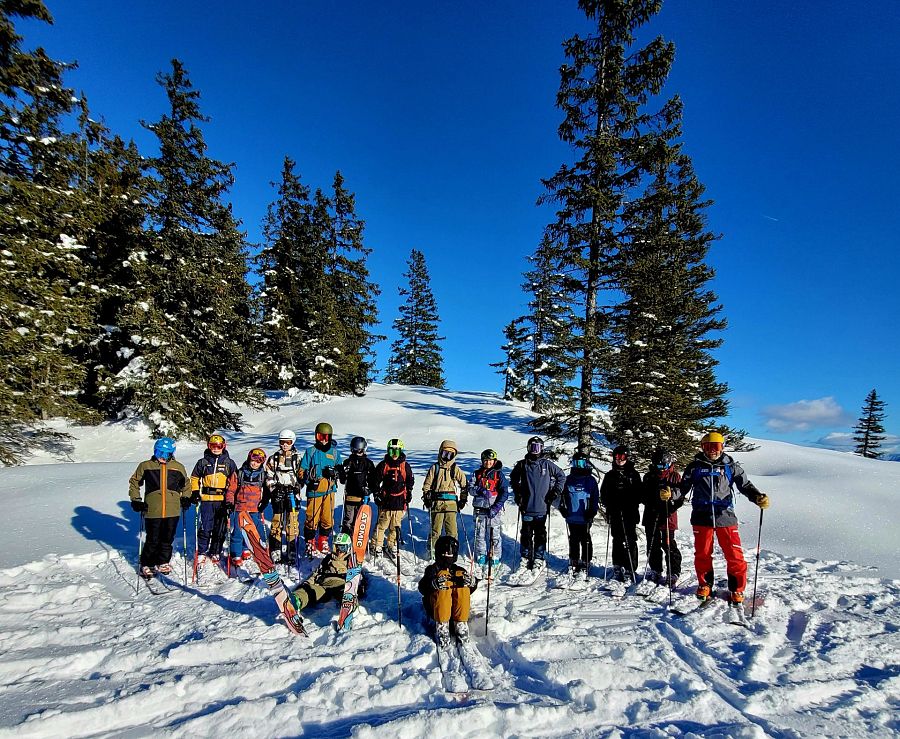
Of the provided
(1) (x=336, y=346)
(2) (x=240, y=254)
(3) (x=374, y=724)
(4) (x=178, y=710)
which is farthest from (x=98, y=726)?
(1) (x=336, y=346)

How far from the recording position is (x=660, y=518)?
24.4ft

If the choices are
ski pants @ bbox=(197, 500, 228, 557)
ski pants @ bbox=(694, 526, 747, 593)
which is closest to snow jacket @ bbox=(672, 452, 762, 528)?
ski pants @ bbox=(694, 526, 747, 593)

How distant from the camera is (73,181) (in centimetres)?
1530

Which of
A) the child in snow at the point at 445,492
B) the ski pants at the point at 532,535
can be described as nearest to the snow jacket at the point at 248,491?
the child in snow at the point at 445,492

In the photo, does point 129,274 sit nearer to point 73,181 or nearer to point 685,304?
point 73,181

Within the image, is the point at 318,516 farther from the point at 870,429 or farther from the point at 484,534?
the point at 870,429

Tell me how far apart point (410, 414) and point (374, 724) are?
60.1ft

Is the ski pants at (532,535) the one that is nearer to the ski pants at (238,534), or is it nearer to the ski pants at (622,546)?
the ski pants at (622,546)

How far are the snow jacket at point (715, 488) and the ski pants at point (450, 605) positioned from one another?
12.4ft

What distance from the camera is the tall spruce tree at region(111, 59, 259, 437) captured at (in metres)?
17.3

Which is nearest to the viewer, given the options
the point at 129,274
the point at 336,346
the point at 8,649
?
the point at 8,649

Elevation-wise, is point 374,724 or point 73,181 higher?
point 73,181

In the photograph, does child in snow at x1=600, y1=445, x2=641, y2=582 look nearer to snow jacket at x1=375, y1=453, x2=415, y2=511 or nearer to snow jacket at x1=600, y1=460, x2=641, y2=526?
snow jacket at x1=600, y1=460, x2=641, y2=526

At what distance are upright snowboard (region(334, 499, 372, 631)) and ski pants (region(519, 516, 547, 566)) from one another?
301 cm
